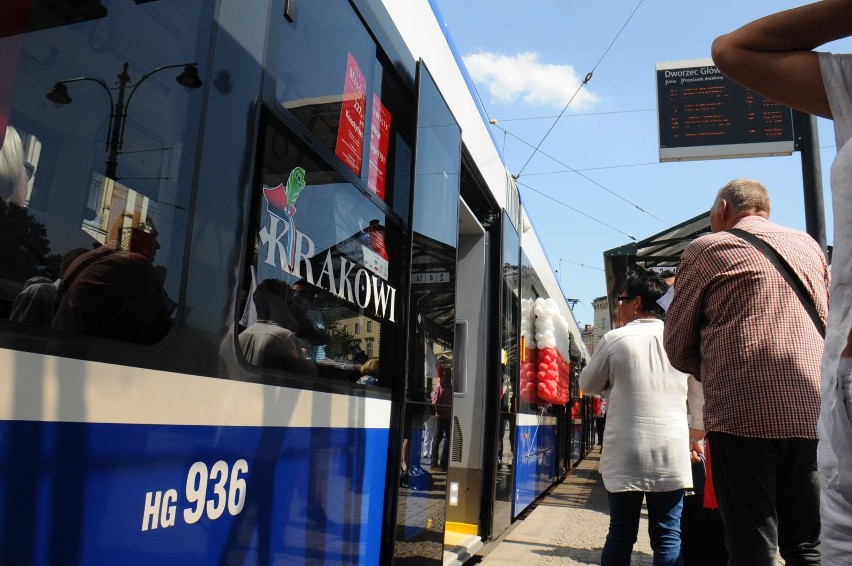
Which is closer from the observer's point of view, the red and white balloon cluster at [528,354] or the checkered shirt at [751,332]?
the checkered shirt at [751,332]

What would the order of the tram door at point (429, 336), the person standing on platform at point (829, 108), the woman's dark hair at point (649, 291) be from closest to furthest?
the person standing on platform at point (829, 108) < the tram door at point (429, 336) < the woman's dark hair at point (649, 291)

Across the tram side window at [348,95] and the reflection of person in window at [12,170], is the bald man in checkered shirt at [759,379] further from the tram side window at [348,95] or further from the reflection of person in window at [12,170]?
the reflection of person in window at [12,170]

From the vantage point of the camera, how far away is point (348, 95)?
2566mm

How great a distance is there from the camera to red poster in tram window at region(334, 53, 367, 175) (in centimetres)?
251

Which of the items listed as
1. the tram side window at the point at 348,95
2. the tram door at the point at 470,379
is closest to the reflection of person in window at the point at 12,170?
the tram side window at the point at 348,95

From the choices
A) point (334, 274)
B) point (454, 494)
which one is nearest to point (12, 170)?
point (334, 274)

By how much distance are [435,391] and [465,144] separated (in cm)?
158

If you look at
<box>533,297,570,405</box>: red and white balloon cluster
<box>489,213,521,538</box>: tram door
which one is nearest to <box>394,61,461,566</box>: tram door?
<box>489,213,521,538</box>: tram door

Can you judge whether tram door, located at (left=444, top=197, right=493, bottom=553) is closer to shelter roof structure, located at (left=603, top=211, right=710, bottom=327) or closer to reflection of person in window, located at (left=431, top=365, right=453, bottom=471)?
reflection of person in window, located at (left=431, top=365, right=453, bottom=471)

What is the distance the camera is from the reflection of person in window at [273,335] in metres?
1.96

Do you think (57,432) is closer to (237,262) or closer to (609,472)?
(237,262)

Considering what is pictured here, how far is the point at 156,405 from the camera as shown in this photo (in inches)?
60.6

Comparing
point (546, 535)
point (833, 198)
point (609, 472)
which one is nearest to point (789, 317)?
point (833, 198)

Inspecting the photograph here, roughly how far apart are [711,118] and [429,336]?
4.85 meters
